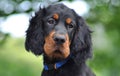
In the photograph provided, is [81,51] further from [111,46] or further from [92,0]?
[92,0]

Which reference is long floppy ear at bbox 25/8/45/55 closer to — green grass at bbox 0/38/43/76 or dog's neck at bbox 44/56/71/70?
dog's neck at bbox 44/56/71/70

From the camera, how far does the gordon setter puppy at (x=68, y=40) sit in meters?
8.38

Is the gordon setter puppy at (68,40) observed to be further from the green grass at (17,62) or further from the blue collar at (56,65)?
the green grass at (17,62)

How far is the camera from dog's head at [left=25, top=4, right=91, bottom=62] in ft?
27.0

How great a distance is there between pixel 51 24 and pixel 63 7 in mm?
318

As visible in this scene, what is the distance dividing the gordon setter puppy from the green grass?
6.32 metres

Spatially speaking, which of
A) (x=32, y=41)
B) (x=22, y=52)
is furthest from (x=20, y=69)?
(x=32, y=41)

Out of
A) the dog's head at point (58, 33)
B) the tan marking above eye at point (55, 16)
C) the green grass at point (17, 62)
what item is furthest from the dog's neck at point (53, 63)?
the green grass at point (17, 62)

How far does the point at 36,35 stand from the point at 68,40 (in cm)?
52

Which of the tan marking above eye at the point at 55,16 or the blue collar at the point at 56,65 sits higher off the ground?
the tan marking above eye at the point at 55,16

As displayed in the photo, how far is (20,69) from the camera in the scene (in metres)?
15.6

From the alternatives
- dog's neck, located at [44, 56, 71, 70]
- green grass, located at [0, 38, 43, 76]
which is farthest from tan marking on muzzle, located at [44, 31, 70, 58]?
green grass, located at [0, 38, 43, 76]

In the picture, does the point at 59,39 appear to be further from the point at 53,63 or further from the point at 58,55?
the point at 53,63

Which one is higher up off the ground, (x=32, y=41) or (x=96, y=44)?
(x=32, y=41)
